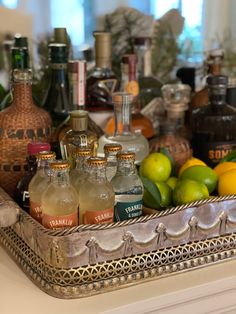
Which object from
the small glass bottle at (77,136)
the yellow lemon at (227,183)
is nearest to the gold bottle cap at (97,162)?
the small glass bottle at (77,136)

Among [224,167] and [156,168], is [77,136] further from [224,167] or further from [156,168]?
[224,167]

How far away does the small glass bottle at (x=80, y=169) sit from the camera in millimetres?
764

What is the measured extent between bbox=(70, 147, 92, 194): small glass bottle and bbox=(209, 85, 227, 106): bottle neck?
343 mm

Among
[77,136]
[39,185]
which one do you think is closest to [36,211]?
[39,185]

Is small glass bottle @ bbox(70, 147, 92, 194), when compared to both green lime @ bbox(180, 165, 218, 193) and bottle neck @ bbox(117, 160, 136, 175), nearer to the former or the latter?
bottle neck @ bbox(117, 160, 136, 175)

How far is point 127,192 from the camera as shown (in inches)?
31.0

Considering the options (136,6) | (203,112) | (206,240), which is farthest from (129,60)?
(206,240)

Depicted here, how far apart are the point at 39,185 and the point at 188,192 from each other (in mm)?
215

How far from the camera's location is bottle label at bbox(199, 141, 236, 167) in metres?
1.03

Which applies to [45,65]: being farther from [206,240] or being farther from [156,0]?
[206,240]

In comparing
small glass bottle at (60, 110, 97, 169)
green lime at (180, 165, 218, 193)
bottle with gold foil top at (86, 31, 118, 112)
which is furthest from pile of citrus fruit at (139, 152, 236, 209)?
bottle with gold foil top at (86, 31, 118, 112)

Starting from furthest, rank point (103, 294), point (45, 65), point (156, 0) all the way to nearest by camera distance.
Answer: point (156, 0), point (45, 65), point (103, 294)

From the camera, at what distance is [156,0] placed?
134cm

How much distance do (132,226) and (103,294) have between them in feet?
0.31
